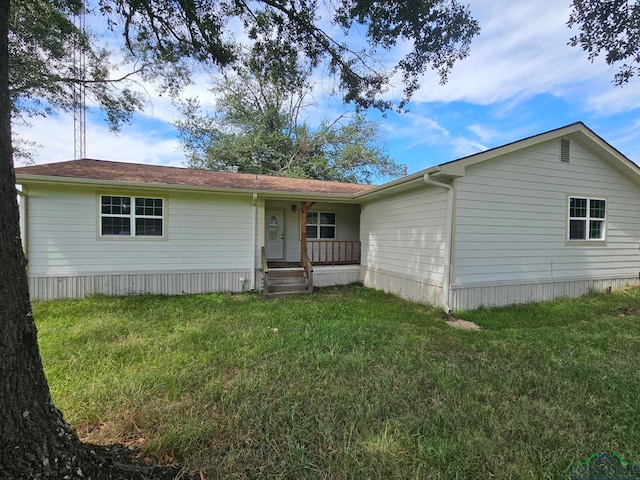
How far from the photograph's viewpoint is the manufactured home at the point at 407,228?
6.64m

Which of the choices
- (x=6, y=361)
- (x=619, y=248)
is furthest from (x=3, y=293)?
(x=619, y=248)

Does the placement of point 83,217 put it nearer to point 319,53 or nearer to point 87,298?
point 87,298

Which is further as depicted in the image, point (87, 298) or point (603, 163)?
point (603, 163)

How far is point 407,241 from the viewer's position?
788 centimetres

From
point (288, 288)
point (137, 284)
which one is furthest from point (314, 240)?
point (137, 284)

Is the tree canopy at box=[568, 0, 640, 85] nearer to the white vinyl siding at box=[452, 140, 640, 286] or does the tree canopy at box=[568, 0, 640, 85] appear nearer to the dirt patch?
the white vinyl siding at box=[452, 140, 640, 286]

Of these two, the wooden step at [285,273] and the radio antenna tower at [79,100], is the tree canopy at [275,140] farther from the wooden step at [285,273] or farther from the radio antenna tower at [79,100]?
the wooden step at [285,273]

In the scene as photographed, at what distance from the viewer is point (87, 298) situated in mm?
7168

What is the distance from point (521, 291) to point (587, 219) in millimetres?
2873

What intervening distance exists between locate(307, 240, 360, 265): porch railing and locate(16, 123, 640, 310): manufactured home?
107 cm

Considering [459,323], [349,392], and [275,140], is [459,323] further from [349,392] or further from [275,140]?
[275,140]

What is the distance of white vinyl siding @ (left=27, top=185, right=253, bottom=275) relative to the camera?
706 centimetres

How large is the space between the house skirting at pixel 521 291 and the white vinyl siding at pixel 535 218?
0.14 m

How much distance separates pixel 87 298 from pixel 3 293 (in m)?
6.92
